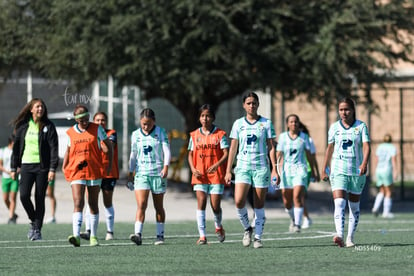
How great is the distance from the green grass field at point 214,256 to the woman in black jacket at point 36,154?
51 centimetres

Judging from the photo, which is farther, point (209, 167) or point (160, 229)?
point (209, 167)

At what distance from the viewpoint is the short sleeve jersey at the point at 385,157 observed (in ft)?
92.0

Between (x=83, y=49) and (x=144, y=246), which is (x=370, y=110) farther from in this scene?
(x=144, y=246)

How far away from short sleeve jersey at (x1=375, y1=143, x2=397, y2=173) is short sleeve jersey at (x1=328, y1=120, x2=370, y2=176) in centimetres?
1312

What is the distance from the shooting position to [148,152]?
1625 centimetres

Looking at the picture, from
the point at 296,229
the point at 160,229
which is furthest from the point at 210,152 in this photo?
the point at 296,229

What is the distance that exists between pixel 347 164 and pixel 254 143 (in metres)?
1.28

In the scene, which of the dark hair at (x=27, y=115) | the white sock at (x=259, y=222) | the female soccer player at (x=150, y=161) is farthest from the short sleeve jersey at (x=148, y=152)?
the dark hair at (x=27, y=115)

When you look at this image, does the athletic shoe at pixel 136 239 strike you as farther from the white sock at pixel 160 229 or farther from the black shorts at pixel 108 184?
the black shorts at pixel 108 184

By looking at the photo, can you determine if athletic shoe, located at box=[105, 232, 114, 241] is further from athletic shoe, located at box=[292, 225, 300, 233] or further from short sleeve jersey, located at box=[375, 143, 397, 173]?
short sleeve jersey, located at box=[375, 143, 397, 173]

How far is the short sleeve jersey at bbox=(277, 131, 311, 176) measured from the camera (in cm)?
2053

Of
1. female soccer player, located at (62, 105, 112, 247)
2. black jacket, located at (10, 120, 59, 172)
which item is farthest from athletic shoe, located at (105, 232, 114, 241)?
female soccer player, located at (62, 105, 112, 247)

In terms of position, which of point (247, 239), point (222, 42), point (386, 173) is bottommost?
point (247, 239)

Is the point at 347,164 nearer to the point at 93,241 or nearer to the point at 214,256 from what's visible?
the point at 214,256
